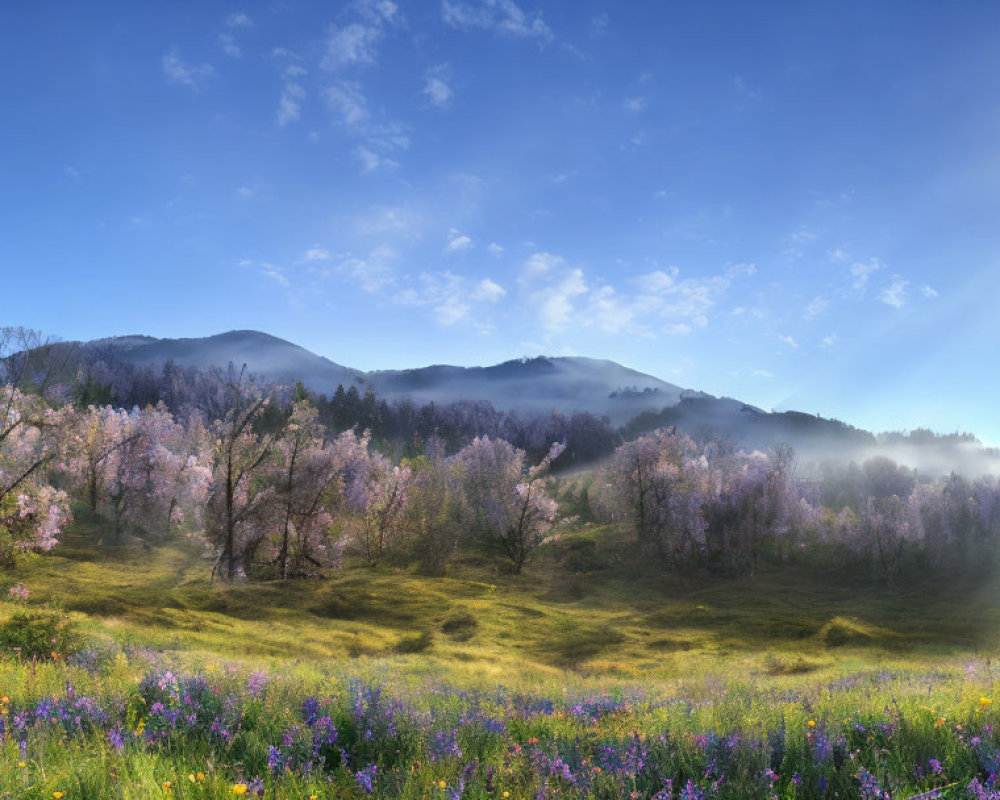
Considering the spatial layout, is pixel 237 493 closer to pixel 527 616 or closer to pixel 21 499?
pixel 21 499

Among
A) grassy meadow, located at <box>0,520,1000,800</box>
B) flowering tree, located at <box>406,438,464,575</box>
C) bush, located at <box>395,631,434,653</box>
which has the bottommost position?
bush, located at <box>395,631,434,653</box>

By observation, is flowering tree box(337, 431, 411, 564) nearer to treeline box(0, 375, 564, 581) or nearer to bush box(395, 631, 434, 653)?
treeline box(0, 375, 564, 581)

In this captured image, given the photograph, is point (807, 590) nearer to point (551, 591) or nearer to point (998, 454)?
point (551, 591)

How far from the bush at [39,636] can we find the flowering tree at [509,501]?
42.7 metres

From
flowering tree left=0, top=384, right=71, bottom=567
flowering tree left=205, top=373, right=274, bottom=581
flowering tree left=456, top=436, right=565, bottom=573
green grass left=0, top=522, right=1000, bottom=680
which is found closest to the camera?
green grass left=0, top=522, right=1000, bottom=680

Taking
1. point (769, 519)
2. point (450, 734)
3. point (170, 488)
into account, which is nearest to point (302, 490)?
point (170, 488)

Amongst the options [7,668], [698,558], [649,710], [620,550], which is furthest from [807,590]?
[7,668]

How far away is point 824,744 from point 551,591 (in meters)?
45.4

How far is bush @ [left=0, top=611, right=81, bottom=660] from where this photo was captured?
1538 cm

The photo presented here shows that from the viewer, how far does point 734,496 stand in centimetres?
5756

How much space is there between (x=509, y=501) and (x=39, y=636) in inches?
1791

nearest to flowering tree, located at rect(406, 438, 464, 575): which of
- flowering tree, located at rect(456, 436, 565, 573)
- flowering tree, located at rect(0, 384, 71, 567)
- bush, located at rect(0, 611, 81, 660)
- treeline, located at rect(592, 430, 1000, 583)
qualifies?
flowering tree, located at rect(456, 436, 565, 573)

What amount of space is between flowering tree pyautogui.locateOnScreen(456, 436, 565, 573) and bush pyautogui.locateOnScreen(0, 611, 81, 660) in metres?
42.7

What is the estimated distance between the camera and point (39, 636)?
15.9 metres
